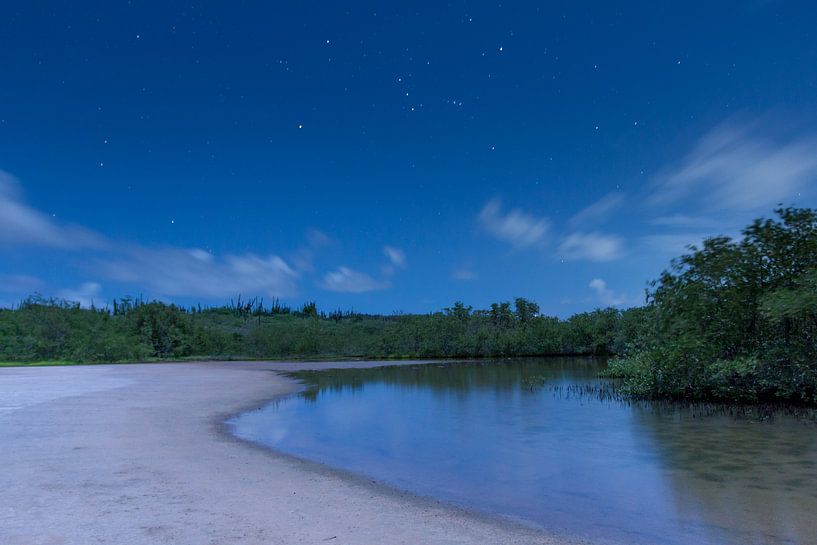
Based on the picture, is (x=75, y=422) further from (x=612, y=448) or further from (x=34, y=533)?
(x=612, y=448)

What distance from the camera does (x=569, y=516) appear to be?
1039 cm

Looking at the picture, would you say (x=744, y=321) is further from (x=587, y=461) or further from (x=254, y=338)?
(x=254, y=338)

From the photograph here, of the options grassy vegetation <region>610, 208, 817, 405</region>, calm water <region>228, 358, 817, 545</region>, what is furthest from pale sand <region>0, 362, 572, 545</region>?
grassy vegetation <region>610, 208, 817, 405</region>

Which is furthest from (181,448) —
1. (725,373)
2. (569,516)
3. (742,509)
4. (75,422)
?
(725,373)

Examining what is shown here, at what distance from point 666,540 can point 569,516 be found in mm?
1825

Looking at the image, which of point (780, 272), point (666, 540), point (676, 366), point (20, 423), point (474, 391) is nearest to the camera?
point (666, 540)

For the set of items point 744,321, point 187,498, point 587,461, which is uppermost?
point 744,321

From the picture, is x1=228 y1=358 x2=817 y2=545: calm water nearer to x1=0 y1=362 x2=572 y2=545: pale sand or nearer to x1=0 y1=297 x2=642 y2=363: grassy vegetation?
x1=0 y1=362 x2=572 y2=545: pale sand

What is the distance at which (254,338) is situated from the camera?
108 m

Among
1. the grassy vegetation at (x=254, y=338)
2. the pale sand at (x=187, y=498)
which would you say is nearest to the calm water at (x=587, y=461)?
the pale sand at (x=187, y=498)

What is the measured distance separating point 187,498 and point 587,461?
10.8 m

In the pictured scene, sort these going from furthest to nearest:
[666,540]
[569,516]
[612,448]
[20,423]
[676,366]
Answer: [676,366] < [20,423] < [612,448] < [569,516] < [666,540]

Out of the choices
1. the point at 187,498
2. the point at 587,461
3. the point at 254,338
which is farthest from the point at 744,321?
the point at 254,338

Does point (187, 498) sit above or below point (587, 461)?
above
